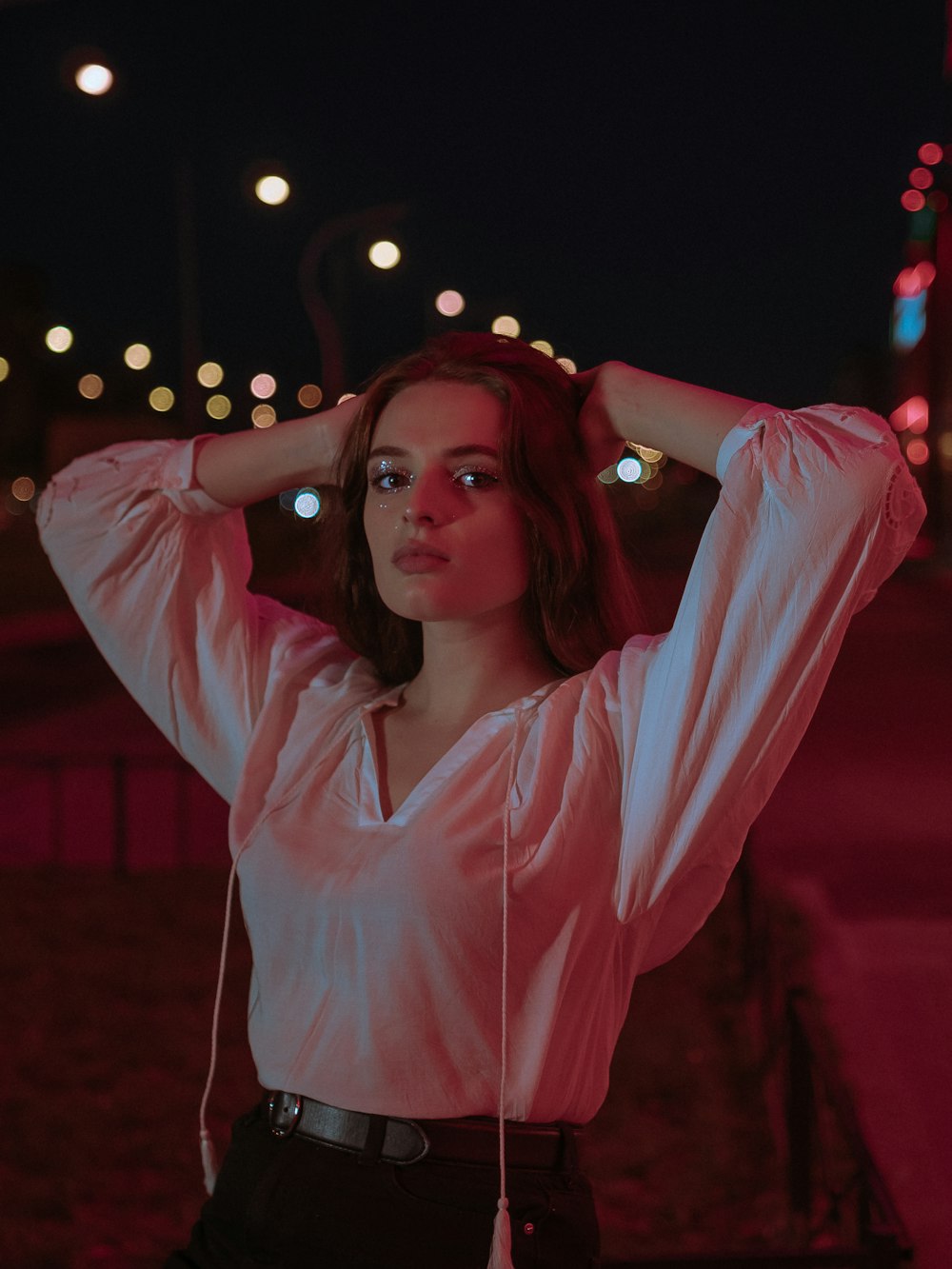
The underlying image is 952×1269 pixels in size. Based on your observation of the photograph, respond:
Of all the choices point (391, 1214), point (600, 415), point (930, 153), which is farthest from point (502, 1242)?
point (930, 153)

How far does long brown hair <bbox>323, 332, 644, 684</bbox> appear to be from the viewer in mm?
2326

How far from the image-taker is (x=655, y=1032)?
6078 millimetres

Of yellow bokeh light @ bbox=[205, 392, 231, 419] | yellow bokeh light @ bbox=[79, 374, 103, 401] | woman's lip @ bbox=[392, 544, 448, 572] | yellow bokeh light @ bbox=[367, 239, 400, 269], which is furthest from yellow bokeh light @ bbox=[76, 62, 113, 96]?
yellow bokeh light @ bbox=[79, 374, 103, 401]

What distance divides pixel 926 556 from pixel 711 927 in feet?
158

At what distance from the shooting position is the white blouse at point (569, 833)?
203cm

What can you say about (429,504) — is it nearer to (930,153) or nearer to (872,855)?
(872,855)

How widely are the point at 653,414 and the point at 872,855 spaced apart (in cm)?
736

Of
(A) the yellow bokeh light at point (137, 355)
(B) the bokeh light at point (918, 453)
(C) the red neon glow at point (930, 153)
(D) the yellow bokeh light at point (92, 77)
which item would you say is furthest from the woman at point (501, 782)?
(B) the bokeh light at point (918, 453)

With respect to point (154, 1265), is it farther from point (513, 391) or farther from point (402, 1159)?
point (513, 391)

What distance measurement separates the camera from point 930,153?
4441 cm

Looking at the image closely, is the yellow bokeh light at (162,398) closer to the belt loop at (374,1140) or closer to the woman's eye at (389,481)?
the woman's eye at (389,481)

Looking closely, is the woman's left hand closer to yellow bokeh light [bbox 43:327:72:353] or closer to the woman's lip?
the woman's lip

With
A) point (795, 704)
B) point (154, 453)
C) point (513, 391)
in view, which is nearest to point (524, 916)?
point (795, 704)

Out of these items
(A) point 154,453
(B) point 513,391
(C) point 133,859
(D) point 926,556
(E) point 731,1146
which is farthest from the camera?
(D) point 926,556
